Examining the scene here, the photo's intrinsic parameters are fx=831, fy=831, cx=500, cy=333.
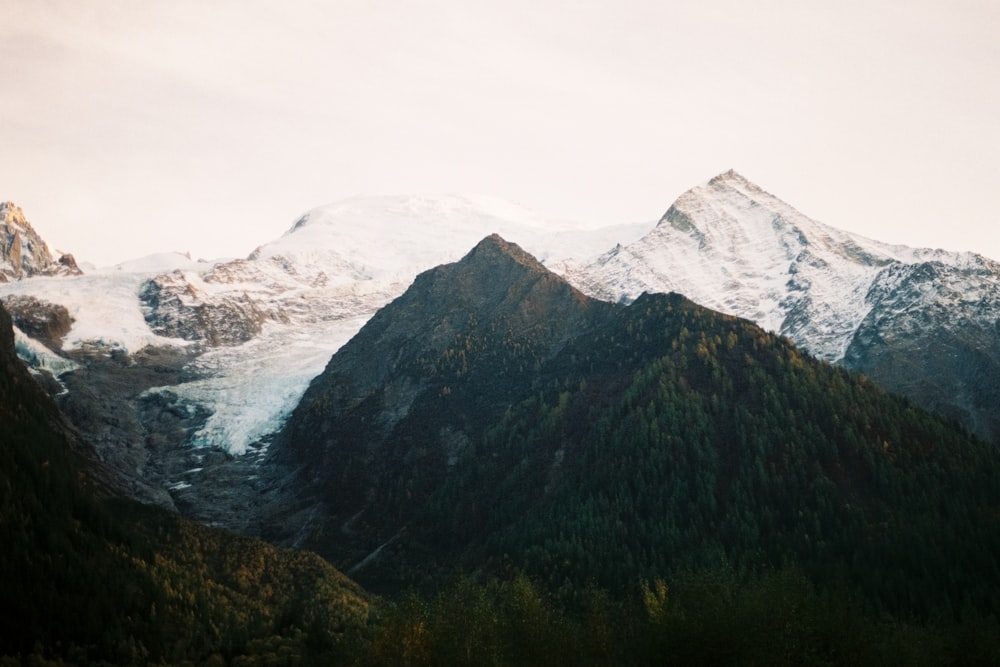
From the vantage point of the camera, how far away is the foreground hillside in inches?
3932

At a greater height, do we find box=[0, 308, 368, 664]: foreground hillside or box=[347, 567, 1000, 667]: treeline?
box=[347, 567, 1000, 667]: treeline

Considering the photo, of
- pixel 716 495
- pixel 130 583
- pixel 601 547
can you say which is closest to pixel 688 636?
pixel 601 547

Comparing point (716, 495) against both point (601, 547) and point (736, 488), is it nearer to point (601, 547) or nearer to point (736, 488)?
point (736, 488)

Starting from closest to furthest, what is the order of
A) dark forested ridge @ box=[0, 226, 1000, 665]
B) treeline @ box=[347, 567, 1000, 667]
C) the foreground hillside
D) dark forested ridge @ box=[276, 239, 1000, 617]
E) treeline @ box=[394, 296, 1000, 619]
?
treeline @ box=[347, 567, 1000, 667] < dark forested ridge @ box=[0, 226, 1000, 665] < the foreground hillside < treeline @ box=[394, 296, 1000, 619] < dark forested ridge @ box=[276, 239, 1000, 617]

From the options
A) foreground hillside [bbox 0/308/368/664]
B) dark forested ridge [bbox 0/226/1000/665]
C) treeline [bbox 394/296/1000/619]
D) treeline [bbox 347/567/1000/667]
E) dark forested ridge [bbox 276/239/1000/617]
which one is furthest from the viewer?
dark forested ridge [bbox 276/239/1000/617]

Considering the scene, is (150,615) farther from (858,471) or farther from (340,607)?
(858,471)

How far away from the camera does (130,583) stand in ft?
358

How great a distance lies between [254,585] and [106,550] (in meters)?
22.7

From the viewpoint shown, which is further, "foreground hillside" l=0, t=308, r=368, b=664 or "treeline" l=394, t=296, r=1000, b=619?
"treeline" l=394, t=296, r=1000, b=619

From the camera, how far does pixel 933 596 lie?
410ft

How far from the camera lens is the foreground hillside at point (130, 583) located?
99.9 meters

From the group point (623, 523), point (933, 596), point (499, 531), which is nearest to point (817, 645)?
point (933, 596)

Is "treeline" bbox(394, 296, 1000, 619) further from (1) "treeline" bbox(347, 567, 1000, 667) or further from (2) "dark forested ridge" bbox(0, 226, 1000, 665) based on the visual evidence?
(1) "treeline" bbox(347, 567, 1000, 667)

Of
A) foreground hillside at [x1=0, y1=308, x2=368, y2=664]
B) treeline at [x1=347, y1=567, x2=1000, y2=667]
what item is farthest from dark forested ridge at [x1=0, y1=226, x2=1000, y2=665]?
foreground hillside at [x1=0, y1=308, x2=368, y2=664]
